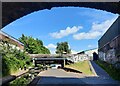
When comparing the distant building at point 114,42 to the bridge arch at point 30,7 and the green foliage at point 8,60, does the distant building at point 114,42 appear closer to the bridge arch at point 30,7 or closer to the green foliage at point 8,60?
Result: the green foliage at point 8,60

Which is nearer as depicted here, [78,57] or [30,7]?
[30,7]

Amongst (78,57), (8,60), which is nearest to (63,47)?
(78,57)

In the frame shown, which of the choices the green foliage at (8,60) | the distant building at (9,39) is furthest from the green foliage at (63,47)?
the green foliage at (8,60)

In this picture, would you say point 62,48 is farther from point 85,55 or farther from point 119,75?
point 119,75

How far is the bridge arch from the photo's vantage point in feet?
23.9

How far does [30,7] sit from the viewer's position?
7.47 metres

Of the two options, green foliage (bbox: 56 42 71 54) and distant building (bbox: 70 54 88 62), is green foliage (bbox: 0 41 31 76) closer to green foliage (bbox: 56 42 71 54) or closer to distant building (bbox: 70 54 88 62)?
distant building (bbox: 70 54 88 62)

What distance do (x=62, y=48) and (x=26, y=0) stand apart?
96.3 m

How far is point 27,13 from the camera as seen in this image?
7.65 meters

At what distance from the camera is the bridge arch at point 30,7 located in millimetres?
7285

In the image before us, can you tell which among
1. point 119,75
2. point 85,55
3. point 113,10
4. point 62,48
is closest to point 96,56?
point 85,55

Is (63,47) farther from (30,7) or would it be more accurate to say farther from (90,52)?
(30,7)

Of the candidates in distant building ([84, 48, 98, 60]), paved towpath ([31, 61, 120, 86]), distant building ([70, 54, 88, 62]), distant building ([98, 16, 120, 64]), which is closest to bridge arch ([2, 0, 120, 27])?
paved towpath ([31, 61, 120, 86])

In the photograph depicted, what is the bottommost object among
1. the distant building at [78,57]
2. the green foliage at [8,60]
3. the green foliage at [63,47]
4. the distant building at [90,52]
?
the green foliage at [8,60]
